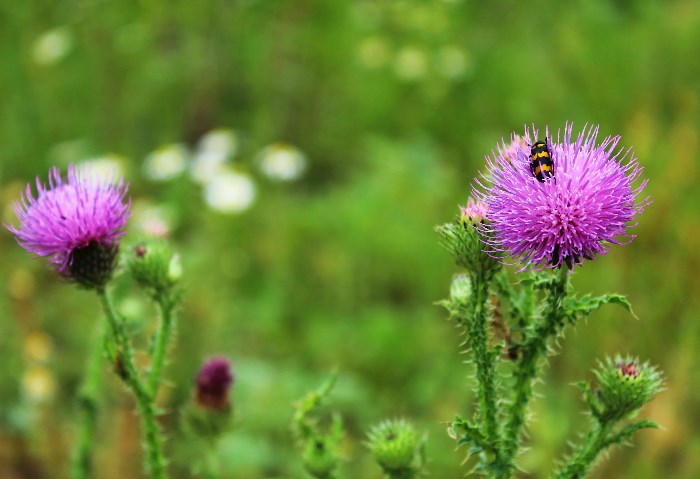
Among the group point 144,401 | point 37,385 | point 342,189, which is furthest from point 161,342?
point 342,189

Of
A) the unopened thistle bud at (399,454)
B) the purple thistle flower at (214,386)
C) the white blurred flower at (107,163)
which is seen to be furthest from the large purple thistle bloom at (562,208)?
the white blurred flower at (107,163)

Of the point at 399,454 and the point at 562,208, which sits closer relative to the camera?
the point at 562,208

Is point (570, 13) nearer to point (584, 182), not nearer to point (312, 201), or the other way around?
point (312, 201)

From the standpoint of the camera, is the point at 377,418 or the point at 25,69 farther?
the point at 25,69

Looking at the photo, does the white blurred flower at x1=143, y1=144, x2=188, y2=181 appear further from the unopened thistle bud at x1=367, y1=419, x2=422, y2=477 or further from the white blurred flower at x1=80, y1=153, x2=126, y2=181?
the unopened thistle bud at x1=367, y1=419, x2=422, y2=477

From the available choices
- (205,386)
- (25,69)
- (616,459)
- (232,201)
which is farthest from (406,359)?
(25,69)

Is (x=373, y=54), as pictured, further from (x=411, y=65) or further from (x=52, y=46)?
(x=52, y=46)
